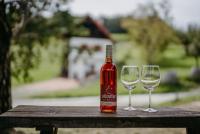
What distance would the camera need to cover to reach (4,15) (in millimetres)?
8055

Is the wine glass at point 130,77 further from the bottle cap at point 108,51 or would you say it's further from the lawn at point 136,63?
the lawn at point 136,63

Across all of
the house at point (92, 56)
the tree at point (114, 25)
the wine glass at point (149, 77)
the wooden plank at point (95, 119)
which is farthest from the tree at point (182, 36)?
the wooden plank at point (95, 119)

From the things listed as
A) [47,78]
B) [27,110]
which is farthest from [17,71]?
[47,78]

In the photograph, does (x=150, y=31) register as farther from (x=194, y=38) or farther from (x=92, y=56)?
(x=92, y=56)

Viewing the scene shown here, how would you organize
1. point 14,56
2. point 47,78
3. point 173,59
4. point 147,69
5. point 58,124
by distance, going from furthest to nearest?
point 173,59
point 47,78
point 14,56
point 147,69
point 58,124

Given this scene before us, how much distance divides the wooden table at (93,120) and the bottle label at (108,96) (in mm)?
110

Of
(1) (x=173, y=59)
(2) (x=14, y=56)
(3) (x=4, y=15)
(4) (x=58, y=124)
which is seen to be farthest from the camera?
(1) (x=173, y=59)

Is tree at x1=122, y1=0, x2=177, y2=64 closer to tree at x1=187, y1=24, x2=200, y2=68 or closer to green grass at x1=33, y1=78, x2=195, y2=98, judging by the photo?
tree at x1=187, y1=24, x2=200, y2=68

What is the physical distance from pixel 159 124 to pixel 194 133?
0.55 metres

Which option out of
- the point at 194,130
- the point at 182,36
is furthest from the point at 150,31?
the point at 194,130

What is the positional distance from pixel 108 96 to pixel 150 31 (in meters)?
37.3

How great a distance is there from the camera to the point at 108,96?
3883 millimetres

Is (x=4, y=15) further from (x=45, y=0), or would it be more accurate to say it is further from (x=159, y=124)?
(x=159, y=124)

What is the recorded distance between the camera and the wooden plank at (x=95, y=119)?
3707 millimetres
